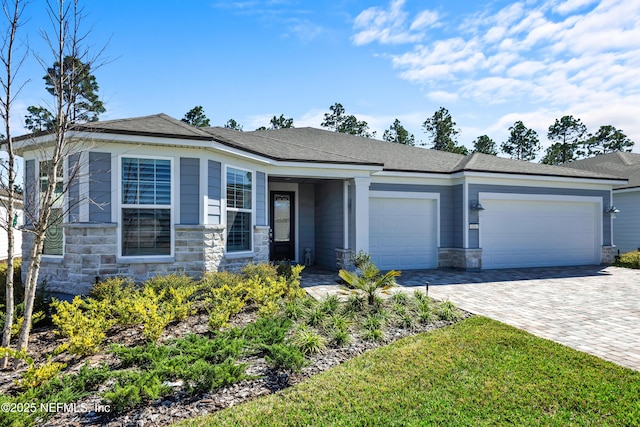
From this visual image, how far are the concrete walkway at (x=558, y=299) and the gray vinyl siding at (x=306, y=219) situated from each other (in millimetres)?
2525

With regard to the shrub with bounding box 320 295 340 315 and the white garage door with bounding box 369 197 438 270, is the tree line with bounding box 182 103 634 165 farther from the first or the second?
the shrub with bounding box 320 295 340 315

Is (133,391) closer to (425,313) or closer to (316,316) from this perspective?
(316,316)

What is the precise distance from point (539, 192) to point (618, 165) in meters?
9.44

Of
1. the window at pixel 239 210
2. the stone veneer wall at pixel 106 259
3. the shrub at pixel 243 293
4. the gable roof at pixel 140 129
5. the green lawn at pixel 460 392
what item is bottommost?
the green lawn at pixel 460 392

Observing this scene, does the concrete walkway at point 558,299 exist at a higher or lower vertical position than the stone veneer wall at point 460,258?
lower

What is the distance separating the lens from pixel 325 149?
12734mm

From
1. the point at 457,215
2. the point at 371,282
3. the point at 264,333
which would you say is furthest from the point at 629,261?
the point at 264,333

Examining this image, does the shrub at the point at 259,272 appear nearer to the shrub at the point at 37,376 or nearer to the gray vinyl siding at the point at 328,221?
the gray vinyl siding at the point at 328,221

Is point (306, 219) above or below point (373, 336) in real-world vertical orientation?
above

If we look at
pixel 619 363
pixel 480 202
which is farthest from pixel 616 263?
pixel 619 363

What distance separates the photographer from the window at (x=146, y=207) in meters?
6.91

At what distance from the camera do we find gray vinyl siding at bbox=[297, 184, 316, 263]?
1257 cm

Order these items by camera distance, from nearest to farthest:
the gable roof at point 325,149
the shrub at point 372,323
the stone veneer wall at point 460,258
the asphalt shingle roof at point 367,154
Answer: the shrub at point 372,323, the gable roof at point 325,149, the asphalt shingle roof at point 367,154, the stone veneer wall at point 460,258

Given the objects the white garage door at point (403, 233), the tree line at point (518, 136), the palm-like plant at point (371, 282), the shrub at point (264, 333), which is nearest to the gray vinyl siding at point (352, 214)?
the white garage door at point (403, 233)
